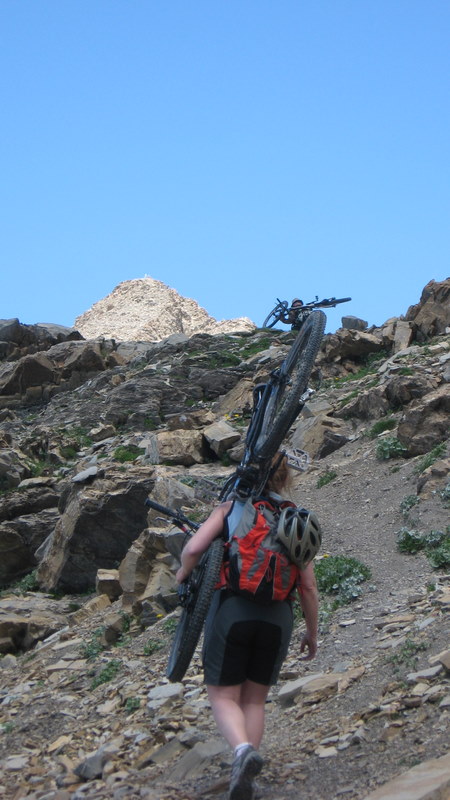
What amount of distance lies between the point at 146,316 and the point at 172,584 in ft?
138

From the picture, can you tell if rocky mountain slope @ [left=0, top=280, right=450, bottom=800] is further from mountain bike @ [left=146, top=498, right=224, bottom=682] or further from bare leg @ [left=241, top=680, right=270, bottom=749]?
mountain bike @ [left=146, top=498, right=224, bottom=682]

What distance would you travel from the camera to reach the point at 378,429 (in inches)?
639

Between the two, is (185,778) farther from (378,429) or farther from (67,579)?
(378,429)

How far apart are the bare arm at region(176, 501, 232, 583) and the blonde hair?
48 cm

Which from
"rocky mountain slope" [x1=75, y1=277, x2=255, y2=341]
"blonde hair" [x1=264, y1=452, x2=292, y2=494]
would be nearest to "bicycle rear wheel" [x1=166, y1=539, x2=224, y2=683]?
"blonde hair" [x1=264, y1=452, x2=292, y2=494]

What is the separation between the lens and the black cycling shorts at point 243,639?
16.1 ft

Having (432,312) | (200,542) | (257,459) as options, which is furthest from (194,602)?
(432,312)

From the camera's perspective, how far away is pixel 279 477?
5.59 metres

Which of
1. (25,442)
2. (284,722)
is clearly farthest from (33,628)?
(25,442)

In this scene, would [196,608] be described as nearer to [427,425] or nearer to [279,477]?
[279,477]

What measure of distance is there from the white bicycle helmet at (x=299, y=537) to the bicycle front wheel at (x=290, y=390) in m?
0.90

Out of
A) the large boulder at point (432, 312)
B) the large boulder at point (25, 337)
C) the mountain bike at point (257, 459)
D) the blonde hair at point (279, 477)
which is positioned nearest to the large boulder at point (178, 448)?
the large boulder at point (432, 312)

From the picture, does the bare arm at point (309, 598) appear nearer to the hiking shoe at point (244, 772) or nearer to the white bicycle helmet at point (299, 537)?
the white bicycle helmet at point (299, 537)

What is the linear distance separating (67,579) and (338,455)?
4743mm
